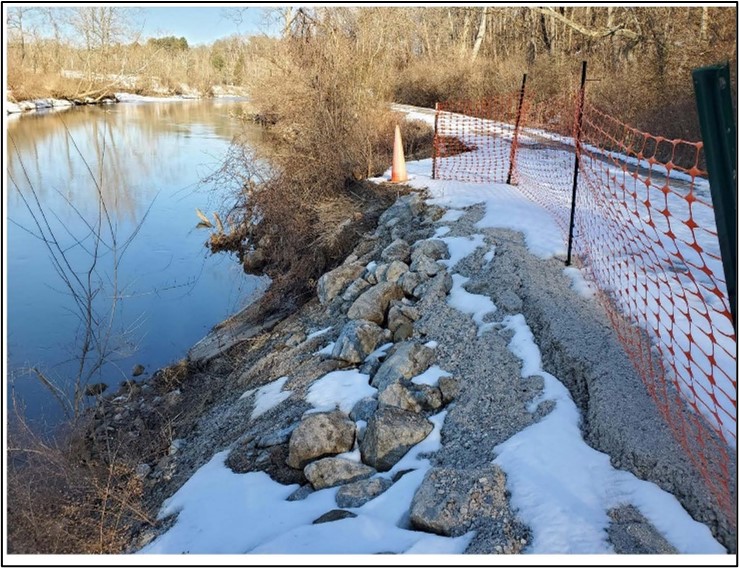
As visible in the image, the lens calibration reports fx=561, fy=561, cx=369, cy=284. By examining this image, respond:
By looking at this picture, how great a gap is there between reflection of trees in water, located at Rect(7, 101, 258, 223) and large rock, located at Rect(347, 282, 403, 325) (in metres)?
3.12

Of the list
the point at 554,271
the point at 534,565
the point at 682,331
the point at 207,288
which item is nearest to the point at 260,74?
the point at 207,288

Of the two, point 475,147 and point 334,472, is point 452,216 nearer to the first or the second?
point 334,472

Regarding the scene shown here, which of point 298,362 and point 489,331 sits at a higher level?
point 489,331

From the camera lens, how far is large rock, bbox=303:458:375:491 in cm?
354

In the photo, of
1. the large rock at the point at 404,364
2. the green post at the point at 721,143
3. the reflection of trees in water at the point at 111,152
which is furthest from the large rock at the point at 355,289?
the green post at the point at 721,143

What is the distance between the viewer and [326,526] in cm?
298

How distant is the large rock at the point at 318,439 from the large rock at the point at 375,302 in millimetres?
1991

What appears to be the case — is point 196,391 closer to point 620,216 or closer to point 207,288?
point 207,288

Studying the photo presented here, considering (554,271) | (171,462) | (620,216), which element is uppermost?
(620,216)

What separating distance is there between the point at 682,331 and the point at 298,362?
11.4ft

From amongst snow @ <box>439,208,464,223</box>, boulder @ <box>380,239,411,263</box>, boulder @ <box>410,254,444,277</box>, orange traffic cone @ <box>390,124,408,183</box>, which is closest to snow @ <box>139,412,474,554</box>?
boulder @ <box>410,254,444,277</box>

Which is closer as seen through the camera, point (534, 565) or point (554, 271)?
point (534, 565)

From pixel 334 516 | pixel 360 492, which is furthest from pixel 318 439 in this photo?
pixel 334 516

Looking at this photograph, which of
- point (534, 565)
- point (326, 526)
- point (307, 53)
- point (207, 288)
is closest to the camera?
point (534, 565)
